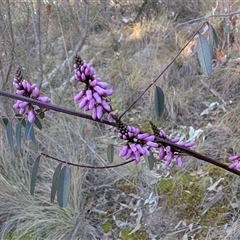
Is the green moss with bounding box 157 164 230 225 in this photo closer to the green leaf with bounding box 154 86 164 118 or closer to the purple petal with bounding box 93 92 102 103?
the green leaf with bounding box 154 86 164 118

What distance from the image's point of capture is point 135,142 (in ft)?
2.20

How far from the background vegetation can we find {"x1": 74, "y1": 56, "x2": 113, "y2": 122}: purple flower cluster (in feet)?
2.26

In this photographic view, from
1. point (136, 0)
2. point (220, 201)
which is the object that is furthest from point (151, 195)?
point (136, 0)

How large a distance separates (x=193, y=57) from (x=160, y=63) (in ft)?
0.88

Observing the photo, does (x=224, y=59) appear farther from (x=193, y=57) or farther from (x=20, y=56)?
(x=20, y=56)

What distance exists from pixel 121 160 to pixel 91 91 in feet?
5.67

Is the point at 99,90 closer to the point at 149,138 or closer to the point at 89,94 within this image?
the point at 89,94

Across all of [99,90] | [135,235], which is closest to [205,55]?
[99,90]

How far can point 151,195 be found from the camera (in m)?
2.08

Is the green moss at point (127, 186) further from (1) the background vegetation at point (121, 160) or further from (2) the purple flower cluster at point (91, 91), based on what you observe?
(2) the purple flower cluster at point (91, 91)

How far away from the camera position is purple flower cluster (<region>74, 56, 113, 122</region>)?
0.61 metres

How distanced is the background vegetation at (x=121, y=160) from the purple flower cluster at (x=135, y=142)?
66 cm

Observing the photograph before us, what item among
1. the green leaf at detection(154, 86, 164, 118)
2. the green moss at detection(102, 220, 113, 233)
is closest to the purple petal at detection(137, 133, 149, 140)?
the green leaf at detection(154, 86, 164, 118)

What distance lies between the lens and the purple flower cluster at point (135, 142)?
2.17 ft
